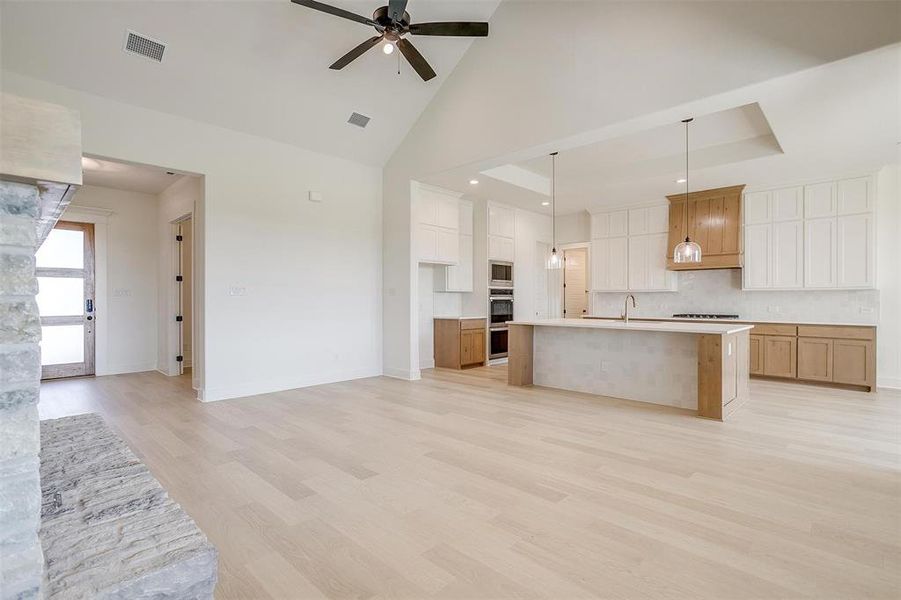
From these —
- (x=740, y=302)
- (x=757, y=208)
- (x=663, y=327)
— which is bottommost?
(x=663, y=327)

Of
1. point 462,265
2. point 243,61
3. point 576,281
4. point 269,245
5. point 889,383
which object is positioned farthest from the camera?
point 576,281

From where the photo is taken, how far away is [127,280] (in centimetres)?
693

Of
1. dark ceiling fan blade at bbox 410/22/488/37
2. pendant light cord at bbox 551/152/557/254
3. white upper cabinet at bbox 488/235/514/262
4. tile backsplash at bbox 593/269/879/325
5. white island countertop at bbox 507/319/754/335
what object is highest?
dark ceiling fan blade at bbox 410/22/488/37

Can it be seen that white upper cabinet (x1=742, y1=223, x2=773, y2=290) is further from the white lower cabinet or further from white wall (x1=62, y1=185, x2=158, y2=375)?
white wall (x1=62, y1=185, x2=158, y2=375)

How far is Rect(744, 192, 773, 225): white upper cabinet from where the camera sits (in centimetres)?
630

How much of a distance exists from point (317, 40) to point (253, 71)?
769 millimetres

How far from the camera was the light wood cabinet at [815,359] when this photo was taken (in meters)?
5.61

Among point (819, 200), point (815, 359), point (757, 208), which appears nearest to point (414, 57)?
point (757, 208)

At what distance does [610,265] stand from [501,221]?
218cm

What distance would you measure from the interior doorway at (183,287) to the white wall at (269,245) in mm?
2092

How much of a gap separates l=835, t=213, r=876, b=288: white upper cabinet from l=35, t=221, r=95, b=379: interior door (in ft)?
35.6

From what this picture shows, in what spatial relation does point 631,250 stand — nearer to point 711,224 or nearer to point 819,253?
point 711,224

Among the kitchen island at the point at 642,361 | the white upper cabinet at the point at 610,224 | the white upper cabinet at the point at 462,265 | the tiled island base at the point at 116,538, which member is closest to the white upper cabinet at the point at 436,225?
the white upper cabinet at the point at 462,265

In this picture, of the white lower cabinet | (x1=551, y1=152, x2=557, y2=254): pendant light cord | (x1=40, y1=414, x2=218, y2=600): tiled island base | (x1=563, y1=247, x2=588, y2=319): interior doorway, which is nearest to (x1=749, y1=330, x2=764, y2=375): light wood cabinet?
the white lower cabinet
